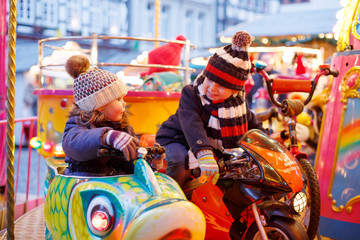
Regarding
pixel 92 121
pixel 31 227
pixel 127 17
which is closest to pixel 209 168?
pixel 92 121

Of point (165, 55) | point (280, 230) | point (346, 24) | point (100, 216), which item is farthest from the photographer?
point (165, 55)

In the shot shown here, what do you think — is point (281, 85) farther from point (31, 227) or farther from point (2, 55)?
point (2, 55)

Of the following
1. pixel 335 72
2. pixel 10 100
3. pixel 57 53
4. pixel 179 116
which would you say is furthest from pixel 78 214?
pixel 57 53

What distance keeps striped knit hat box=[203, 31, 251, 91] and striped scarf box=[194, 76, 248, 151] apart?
5.8 inches

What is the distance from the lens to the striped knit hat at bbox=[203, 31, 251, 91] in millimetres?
2562

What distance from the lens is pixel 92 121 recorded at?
2.24 metres

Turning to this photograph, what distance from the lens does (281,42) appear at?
1204cm

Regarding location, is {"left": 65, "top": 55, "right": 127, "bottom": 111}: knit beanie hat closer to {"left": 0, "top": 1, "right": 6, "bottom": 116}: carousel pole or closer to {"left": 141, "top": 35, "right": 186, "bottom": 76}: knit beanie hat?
{"left": 141, "top": 35, "right": 186, "bottom": 76}: knit beanie hat

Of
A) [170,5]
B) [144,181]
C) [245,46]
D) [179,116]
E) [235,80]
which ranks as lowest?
[144,181]

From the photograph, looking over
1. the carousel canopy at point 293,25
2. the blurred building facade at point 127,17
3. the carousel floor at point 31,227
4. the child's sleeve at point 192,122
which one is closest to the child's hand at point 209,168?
the child's sleeve at point 192,122

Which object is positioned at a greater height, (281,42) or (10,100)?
(281,42)

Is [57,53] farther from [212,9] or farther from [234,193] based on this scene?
[212,9]

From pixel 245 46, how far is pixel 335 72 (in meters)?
1.04

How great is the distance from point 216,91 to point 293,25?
942 cm
